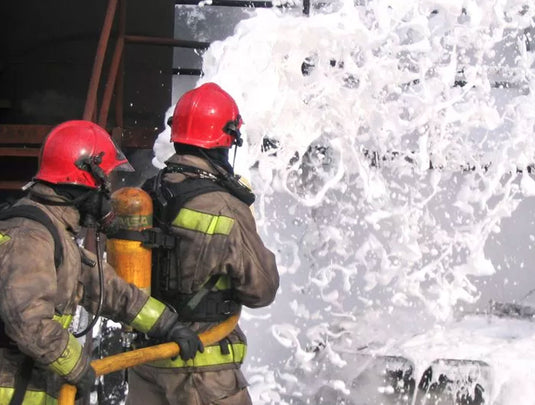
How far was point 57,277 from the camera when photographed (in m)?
2.91

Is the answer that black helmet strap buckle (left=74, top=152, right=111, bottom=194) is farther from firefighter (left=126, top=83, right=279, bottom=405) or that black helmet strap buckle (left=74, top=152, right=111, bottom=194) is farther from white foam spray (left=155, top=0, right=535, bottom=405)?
white foam spray (left=155, top=0, right=535, bottom=405)

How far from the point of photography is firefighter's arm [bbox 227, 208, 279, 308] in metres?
3.54

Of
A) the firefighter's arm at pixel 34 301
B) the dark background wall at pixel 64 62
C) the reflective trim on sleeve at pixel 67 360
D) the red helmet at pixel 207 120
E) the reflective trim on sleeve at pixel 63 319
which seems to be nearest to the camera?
the firefighter's arm at pixel 34 301

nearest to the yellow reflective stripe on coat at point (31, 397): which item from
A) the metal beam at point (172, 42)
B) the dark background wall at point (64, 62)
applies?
the metal beam at point (172, 42)

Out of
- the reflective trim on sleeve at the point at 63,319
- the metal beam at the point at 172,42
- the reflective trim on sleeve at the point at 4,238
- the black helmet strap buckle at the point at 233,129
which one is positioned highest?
the metal beam at the point at 172,42

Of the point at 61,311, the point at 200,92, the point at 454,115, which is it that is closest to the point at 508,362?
the point at 454,115

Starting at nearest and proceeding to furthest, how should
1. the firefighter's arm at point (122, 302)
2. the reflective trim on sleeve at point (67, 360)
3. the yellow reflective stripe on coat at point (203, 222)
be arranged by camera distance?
the reflective trim on sleeve at point (67, 360)
the firefighter's arm at point (122, 302)
the yellow reflective stripe on coat at point (203, 222)

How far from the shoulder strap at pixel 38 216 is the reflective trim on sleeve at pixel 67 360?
0.29m

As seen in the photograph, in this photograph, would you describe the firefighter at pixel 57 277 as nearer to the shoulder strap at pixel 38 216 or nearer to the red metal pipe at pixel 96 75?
the shoulder strap at pixel 38 216

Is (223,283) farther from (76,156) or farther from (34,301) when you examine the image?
(34,301)

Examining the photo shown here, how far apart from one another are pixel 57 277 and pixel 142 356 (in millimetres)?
487

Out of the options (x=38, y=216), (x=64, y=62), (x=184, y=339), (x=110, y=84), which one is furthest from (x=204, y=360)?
(x=64, y=62)

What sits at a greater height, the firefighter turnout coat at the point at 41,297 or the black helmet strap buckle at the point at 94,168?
the black helmet strap buckle at the point at 94,168

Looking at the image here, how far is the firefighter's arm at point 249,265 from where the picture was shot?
11.6ft
